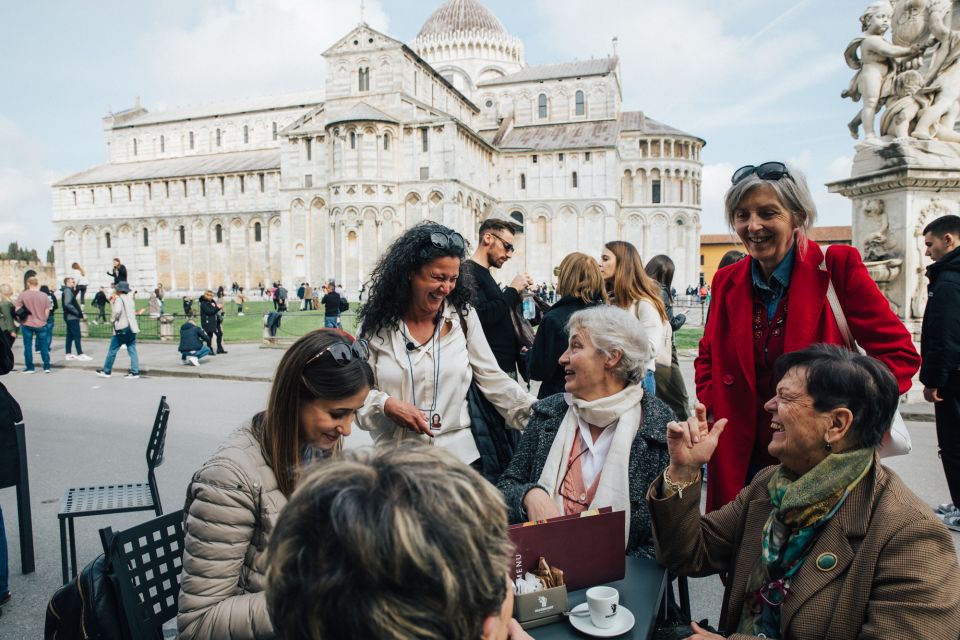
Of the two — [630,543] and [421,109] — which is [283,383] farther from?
[421,109]

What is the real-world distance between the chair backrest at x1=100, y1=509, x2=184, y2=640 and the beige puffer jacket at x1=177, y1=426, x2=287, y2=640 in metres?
0.27

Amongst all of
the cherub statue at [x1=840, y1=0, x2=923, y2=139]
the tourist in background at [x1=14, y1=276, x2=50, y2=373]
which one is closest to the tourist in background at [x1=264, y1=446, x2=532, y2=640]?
the cherub statue at [x1=840, y1=0, x2=923, y2=139]

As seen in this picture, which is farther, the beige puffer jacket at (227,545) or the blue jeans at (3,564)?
the blue jeans at (3,564)

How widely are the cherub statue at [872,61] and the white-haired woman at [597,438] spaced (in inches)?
229

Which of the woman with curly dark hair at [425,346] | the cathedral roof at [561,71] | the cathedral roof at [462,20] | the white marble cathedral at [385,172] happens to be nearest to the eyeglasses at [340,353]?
the woman with curly dark hair at [425,346]

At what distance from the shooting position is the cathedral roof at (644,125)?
49000 millimetres

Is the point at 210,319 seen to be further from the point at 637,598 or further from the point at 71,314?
the point at 637,598

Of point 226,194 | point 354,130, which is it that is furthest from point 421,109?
point 226,194

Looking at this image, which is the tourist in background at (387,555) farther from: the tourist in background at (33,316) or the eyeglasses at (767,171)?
the tourist in background at (33,316)

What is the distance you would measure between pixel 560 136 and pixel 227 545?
49.4 meters

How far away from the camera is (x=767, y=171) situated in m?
2.43

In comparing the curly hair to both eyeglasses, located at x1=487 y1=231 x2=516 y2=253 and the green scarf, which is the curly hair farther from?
the green scarf

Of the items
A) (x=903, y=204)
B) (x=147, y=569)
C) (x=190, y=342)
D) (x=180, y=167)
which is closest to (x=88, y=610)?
(x=147, y=569)

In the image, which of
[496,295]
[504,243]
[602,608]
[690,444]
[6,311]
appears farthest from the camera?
[6,311]
